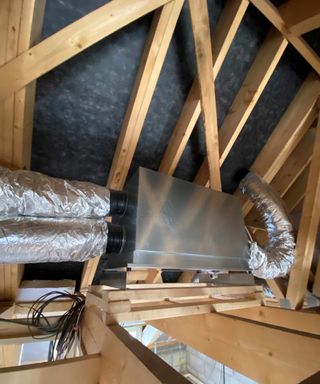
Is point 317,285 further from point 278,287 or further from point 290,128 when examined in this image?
point 290,128

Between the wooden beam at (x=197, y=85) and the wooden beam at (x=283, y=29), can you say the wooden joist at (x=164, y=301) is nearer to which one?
the wooden beam at (x=197, y=85)

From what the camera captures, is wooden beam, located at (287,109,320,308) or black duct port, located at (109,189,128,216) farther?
wooden beam, located at (287,109,320,308)

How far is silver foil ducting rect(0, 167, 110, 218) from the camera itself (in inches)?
49.1

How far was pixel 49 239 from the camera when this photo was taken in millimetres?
1299

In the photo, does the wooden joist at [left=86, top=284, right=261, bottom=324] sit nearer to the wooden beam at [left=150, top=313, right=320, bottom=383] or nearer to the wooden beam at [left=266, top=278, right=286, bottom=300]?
the wooden beam at [left=150, top=313, right=320, bottom=383]

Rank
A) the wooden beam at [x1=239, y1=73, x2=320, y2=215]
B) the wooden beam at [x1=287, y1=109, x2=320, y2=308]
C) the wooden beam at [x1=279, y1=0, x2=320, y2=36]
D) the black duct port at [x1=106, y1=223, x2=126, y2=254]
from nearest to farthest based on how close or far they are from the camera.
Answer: the black duct port at [x1=106, y1=223, x2=126, y2=254], the wooden beam at [x1=279, y1=0, x2=320, y2=36], the wooden beam at [x1=287, y1=109, x2=320, y2=308], the wooden beam at [x1=239, y1=73, x2=320, y2=215]

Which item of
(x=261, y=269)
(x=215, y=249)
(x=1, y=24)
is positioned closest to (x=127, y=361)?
(x=215, y=249)

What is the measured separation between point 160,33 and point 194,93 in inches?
22.4

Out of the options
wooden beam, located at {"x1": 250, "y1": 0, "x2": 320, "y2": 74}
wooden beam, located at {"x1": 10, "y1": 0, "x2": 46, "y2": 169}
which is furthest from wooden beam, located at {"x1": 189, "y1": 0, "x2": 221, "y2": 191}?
wooden beam, located at {"x1": 10, "y1": 0, "x2": 46, "y2": 169}

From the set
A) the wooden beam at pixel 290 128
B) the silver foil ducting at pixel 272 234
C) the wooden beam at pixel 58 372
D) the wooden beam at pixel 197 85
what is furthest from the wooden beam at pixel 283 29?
the wooden beam at pixel 58 372

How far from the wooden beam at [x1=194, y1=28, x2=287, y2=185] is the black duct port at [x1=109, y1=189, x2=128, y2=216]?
1.08m

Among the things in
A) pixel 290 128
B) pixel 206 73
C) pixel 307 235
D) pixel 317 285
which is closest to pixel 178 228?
pixel 206 73

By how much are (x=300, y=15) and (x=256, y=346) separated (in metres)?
2.06

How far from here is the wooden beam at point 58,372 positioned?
73cm
